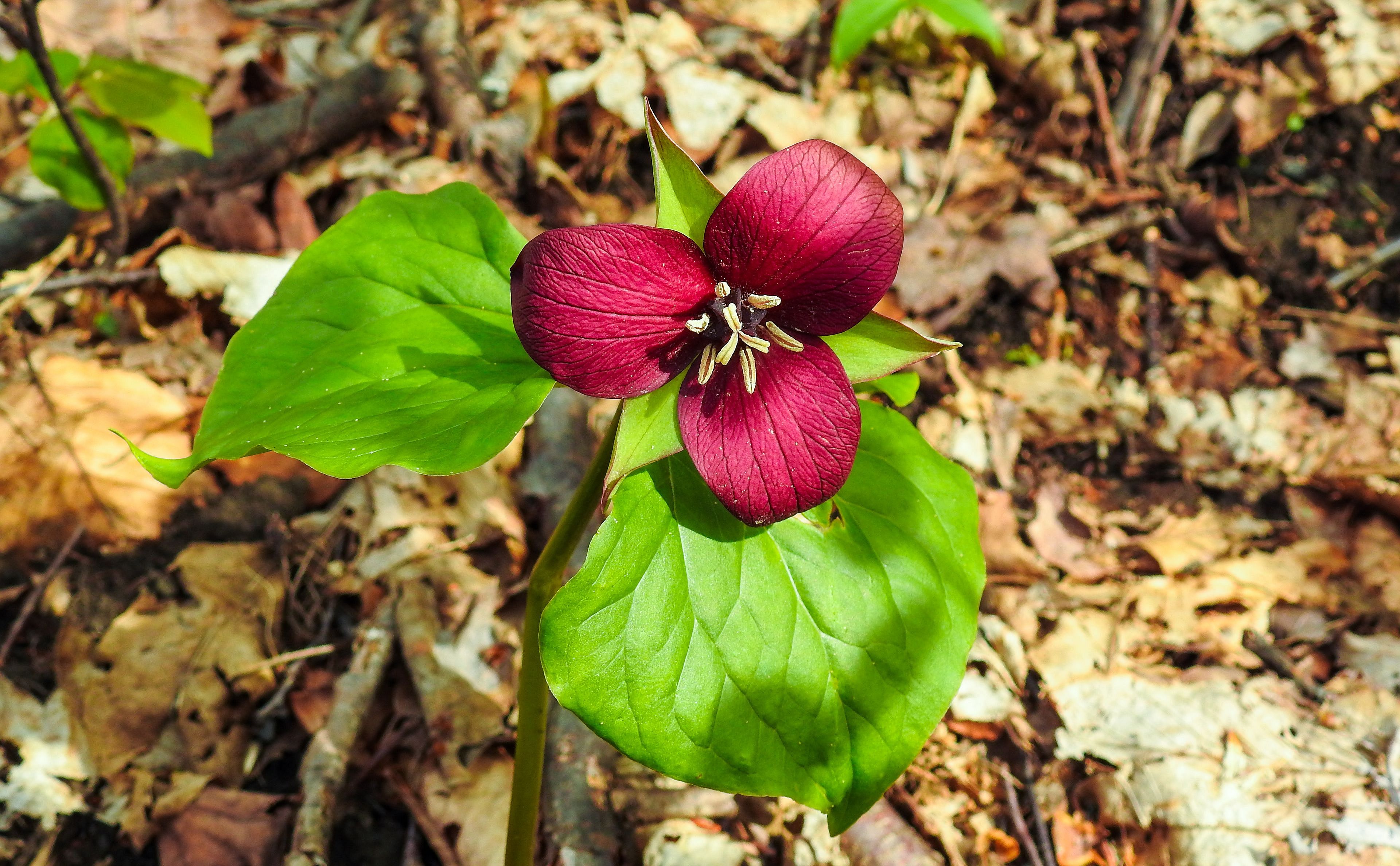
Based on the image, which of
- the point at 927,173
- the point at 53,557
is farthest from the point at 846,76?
the point at 53,557

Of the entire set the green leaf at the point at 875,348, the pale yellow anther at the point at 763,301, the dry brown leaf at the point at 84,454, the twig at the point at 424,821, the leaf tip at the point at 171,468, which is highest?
the pale yellow anther at the point at 763,301

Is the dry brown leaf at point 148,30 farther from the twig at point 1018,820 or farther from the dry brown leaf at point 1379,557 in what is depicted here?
the dry brown leaf at point 1379,557

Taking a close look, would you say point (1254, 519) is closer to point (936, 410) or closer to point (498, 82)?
point (936, 410)

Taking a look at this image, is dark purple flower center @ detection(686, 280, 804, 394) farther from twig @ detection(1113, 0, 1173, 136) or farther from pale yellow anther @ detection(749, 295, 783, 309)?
twig @ detection(1113, 0, 1173, 136)

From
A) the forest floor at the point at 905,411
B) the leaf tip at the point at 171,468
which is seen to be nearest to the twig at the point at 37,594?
the forest floor at the point at 905,411

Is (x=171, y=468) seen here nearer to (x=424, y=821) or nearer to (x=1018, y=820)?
(x=424, y=821)

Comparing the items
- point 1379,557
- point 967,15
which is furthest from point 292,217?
point 1379,557

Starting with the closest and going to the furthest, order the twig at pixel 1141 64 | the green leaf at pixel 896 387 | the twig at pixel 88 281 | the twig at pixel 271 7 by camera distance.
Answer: the green leaf at pixel 896 387 < the twig at pixel 88 281 < the twig at pixel 1141 64 < the twig at pixel 271 7

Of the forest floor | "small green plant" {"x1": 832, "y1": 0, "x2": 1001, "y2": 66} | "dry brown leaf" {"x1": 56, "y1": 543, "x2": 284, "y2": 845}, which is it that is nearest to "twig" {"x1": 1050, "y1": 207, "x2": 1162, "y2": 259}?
the forest floor
